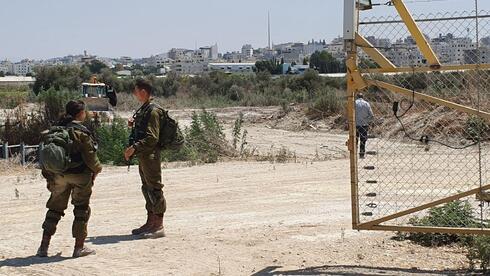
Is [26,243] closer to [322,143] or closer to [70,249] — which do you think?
[70,249]

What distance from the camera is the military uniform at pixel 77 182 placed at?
844 centimetres

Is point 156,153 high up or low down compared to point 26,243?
up

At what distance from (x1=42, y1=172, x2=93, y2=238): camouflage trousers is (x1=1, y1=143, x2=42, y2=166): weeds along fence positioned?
38.0 feet

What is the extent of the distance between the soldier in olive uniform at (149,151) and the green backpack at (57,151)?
41.2 inches

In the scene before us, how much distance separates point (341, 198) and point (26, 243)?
5.01 meters

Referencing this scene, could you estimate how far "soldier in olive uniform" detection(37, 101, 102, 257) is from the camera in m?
8.45

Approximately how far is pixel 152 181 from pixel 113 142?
11246 mm

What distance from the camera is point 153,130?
9.41 m

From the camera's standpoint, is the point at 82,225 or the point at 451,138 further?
the point at 451,138

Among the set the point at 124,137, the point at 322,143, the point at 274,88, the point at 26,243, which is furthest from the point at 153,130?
the point at 274,88

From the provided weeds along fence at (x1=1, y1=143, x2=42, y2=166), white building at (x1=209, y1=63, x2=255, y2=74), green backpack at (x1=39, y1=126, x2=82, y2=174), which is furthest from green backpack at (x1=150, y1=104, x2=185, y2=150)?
white building at (x1=209, y1=63, x2=255, y2=74)

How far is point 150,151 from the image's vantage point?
946cm

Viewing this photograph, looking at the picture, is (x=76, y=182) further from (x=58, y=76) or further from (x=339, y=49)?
(x=58, y=76)

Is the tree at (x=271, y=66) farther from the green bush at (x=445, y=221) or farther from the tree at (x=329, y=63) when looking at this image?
the green bush at (x=445, y=221)
